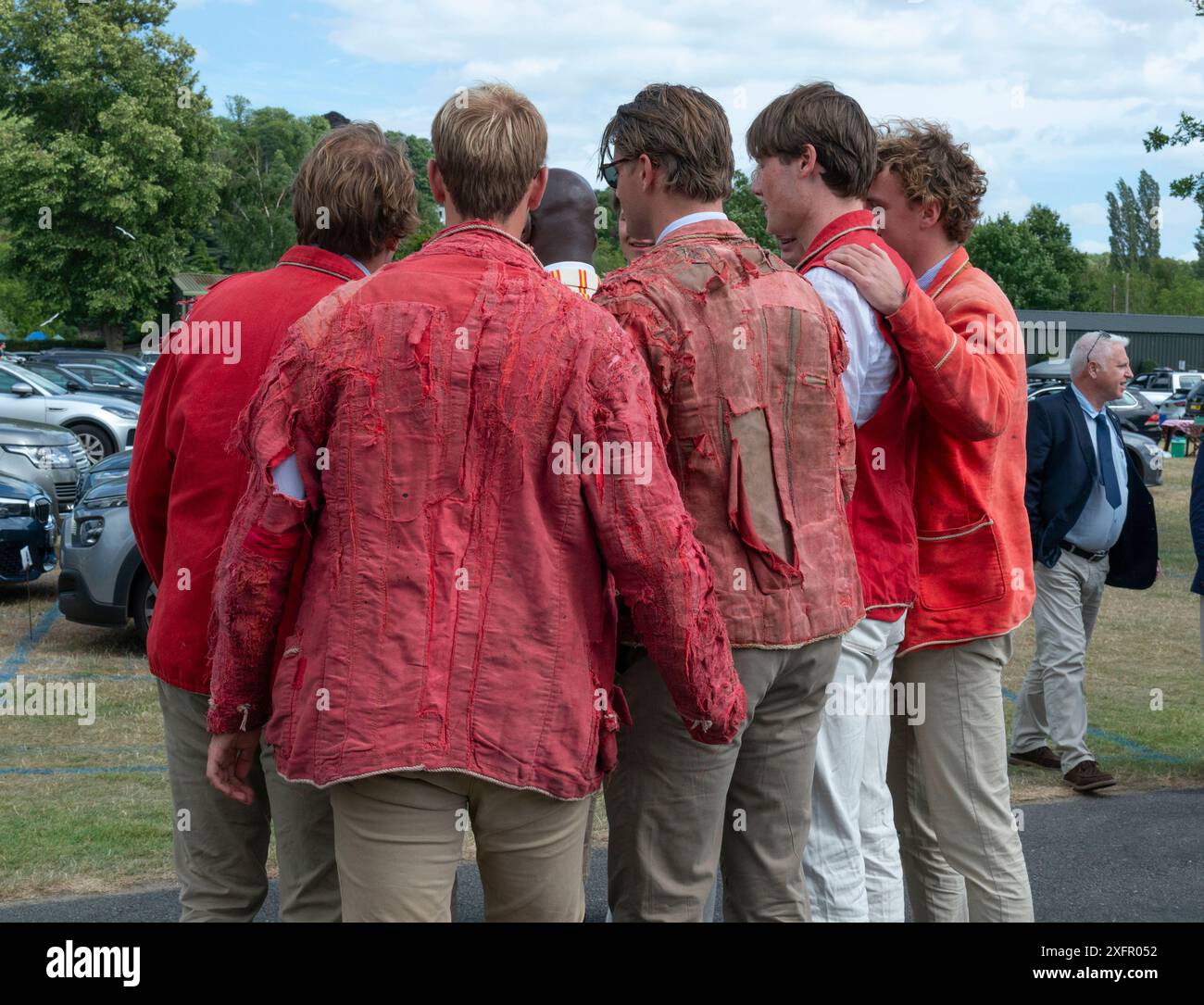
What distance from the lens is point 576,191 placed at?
494 cm

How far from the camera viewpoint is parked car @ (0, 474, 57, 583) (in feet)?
31.6

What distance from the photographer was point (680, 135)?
2.73m

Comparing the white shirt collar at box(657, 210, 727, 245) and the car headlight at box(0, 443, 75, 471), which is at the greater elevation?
the white shirt collar at box(657, 210, 727, 245)

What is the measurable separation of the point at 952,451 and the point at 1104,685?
585 centimetres

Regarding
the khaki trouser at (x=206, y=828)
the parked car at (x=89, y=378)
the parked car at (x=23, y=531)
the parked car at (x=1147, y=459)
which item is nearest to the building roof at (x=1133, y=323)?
the parked car at (x=1147, y=459)

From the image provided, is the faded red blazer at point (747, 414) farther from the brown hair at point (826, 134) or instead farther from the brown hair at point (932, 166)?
the brown hair at point (932, 166)

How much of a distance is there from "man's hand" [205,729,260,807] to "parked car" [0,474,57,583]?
7.68 meters

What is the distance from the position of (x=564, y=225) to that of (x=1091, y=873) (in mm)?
3117

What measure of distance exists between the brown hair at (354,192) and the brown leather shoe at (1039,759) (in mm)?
4837

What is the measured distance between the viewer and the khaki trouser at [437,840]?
214 cm

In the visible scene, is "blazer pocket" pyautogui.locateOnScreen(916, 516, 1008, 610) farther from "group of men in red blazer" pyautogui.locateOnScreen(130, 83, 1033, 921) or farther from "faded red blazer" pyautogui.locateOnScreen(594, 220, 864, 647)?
"faded red blazer" pyautogui.locateOnScreen(594, 220, 864, 647)

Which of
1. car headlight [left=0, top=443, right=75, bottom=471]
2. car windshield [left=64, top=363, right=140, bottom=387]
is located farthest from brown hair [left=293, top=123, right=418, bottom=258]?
car windshield [left=64, top=363, right=140, bottom=387]
